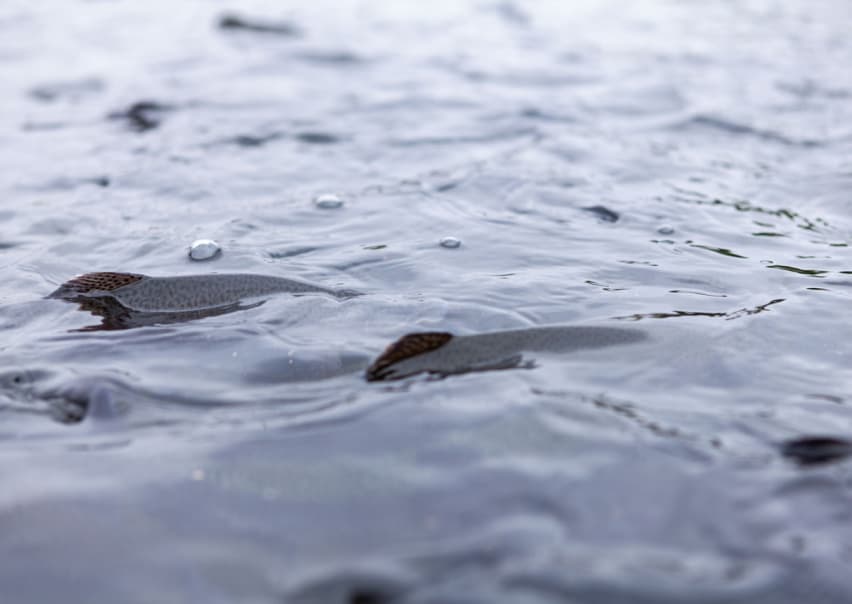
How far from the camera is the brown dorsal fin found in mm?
3660

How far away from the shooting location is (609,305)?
4.48m

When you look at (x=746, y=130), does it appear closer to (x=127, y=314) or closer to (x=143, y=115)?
(x=143, y=115)

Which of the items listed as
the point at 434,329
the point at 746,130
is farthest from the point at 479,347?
the point at 746,130

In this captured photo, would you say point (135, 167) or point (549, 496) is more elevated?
point (549, 496)

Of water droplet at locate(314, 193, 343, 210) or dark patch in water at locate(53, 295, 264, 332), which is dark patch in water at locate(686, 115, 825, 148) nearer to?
water droplet at locate(314, 193, 343, 210)

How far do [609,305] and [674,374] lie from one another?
2.67 ft

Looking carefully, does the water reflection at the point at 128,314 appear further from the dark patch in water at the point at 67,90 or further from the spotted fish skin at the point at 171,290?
the dark patch in water at the point at 67,90

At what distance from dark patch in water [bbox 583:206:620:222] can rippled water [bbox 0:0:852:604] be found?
4cm

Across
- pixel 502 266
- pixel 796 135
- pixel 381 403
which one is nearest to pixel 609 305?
pixel 502 266

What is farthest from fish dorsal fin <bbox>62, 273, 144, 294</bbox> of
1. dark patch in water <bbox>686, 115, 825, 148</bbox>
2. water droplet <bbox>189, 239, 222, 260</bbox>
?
dark patch in water <bbox>686, 115, 825, 148</bbox>

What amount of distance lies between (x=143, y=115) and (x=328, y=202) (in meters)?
3.39

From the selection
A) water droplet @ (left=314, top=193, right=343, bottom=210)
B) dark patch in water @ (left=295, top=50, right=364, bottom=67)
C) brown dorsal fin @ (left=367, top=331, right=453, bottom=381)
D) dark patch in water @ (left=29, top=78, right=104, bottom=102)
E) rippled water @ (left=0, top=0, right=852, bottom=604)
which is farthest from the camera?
dark patch in water @ (left=295, top=50, right=364, bottom=67)

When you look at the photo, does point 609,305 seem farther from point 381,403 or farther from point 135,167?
point 135,167

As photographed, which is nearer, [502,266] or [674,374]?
[674,374]
